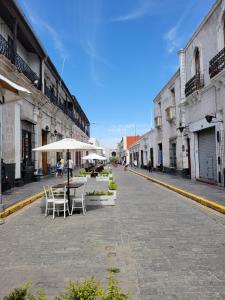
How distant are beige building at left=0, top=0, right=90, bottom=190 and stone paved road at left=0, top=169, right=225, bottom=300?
6.03 metres

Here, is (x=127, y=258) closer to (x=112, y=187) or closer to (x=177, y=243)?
(x=177, y=243)

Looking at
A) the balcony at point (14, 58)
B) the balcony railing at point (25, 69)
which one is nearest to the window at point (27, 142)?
the balcony railing at point (25, 69)

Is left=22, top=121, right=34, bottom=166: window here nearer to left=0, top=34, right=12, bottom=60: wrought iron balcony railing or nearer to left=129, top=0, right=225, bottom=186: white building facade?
left=0, top=34, right=12, bottom=60: wrought iron balcony railing

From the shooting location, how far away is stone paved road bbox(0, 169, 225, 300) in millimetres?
3955

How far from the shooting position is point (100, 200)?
10.8 meters

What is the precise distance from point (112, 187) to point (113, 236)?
17.5 ft

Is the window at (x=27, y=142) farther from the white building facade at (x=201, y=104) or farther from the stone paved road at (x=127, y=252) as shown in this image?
the stone paved road at (x=127, y=252)

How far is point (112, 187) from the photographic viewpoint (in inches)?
461

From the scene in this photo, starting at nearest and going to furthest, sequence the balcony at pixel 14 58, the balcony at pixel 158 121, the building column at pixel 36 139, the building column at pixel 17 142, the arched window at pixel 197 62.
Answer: the balcony at pixel 14 58 < the building column at pixel 17 142 < the arched window at pixel 197 62 < the building column at pixel 36 139 < the balcony at pixel 158 121

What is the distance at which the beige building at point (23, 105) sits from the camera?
14.7m

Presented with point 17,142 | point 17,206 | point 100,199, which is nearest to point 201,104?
point 100,199

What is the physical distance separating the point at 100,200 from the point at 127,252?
5.54 m

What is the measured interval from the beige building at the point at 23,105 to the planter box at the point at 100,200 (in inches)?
172

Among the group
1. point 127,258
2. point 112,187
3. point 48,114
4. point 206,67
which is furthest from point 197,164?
point 127,258
